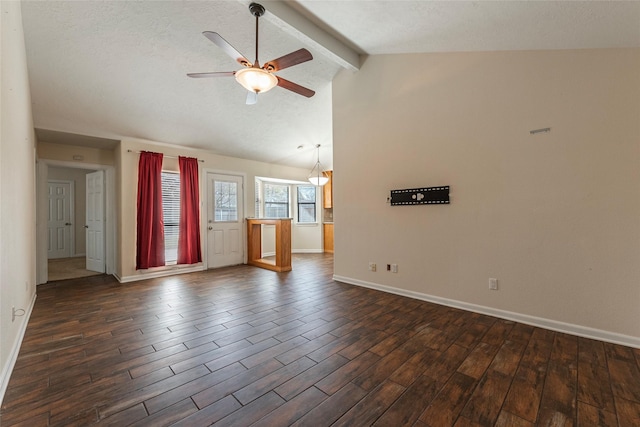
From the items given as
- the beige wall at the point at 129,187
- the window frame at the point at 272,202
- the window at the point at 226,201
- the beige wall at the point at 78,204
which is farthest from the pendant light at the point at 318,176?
the beige wall at the point at 78,204

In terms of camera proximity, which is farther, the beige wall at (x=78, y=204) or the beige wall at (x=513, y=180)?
the beige wall at (x=78, y=204)

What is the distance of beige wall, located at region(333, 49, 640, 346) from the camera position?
7.60 feet

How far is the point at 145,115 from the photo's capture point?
420 centimetres

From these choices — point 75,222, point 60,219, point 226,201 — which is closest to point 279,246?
point 226,201

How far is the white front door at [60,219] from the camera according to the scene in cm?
712

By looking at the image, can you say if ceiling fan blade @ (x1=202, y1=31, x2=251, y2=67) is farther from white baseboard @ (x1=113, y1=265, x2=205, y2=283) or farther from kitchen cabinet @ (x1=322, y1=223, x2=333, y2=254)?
kitchen cabinet @ (x1=322, y1=223, x2=333, y2=254)

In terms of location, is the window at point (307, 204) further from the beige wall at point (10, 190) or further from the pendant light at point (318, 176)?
the beige wall at point (10, 190)

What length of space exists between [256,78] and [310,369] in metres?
2.54

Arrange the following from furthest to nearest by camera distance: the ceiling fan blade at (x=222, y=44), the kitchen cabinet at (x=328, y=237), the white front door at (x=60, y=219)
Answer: the kitchen cabinet at (x=328, y=237)
the white front door at (x=60, y=219)
the ceiling fan blade at (x=222, y=44)

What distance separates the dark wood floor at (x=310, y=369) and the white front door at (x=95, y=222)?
2443 millimetres

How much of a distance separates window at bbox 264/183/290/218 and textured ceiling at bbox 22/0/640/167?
291 centimetres

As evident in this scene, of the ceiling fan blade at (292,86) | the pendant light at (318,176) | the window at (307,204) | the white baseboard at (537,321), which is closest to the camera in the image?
the white baseboard at (537,321)

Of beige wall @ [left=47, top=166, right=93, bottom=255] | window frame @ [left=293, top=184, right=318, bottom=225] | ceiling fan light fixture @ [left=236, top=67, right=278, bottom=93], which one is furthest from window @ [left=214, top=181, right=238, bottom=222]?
beige wall @ [left=47, top=166, right=93, bottom=255]

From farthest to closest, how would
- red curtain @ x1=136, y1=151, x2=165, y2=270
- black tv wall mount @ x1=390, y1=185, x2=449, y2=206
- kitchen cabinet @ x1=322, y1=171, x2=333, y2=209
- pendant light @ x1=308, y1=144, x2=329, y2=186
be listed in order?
1. kitchen cabinet @ x1=322, y1=171, x2=333, y2=209
2. pendant light @ x1=308, y1=144, x2=329, y2=186
3. red curtain @ x1=136, y1=151, x2=165, y2=270
4. black tv wall mount @ x1=390, y1=185, x2=449, y2=206
